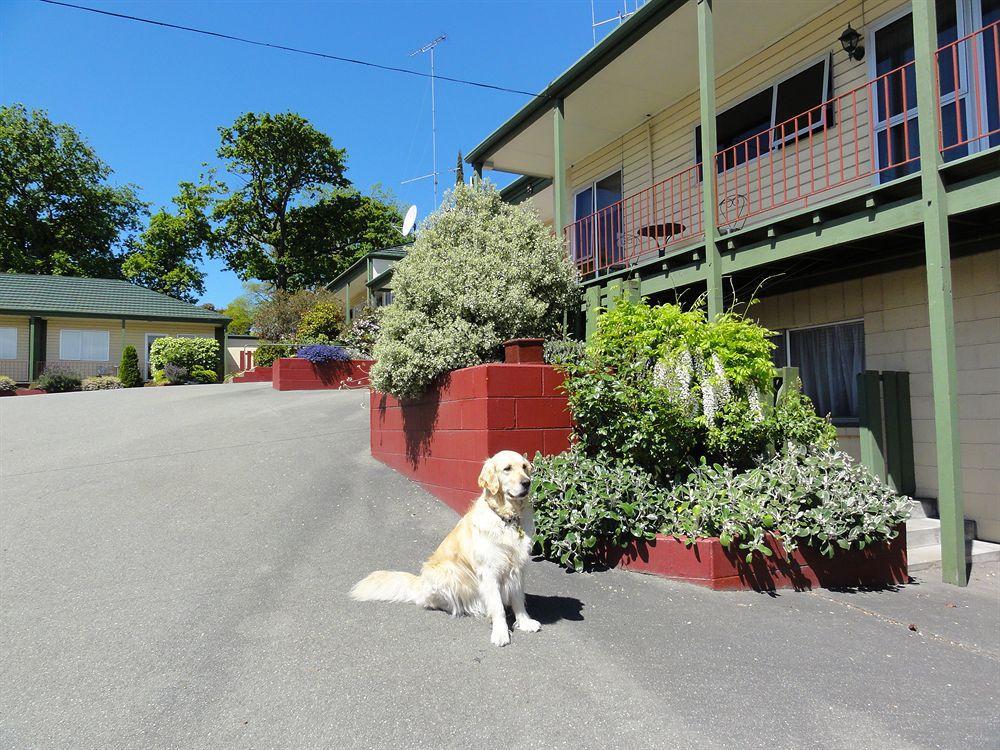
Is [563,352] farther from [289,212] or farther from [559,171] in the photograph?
[289,212]

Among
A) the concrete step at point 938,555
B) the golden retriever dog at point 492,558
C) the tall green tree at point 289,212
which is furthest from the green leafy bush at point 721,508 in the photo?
the tall green tree at point 289,212

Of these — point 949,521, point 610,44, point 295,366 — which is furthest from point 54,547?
point 295,366

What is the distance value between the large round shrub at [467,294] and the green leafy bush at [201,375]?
1601 cm

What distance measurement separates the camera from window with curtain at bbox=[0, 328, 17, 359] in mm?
21678

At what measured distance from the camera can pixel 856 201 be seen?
5375mm

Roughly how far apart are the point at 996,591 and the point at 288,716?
5107 millimetres

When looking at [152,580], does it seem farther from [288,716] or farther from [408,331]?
[408,331]

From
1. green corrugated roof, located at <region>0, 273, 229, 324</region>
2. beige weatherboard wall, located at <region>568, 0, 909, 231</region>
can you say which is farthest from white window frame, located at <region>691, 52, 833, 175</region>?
green corrugated roof, located at <region>0, 273, 229, 324</region>

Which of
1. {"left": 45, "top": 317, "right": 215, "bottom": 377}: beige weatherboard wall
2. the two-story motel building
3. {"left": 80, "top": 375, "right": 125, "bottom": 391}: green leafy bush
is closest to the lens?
the two-story motel building

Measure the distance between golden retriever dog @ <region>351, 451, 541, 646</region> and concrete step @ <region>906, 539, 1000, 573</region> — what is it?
3.68m

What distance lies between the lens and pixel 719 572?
4316 mm

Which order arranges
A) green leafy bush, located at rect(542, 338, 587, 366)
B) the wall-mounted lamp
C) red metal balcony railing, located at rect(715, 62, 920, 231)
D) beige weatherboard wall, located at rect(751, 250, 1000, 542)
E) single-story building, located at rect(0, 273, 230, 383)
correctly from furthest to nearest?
single-story building, located at rect(0, 273, 230, 383) < the wall-mounted lamp < red metal balcony railing, located at rect(715, 62, 920, 231) < beige weatherboard wall, located at rect(751, 250, 1000, 542) < green leafy bush, located at rect(542, 338, 587, 366)

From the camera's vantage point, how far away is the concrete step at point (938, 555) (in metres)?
5.19

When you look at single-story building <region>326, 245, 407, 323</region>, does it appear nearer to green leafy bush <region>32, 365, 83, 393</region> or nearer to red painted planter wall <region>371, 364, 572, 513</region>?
green leafy bush <region>32, 365, 83, 393</region>
